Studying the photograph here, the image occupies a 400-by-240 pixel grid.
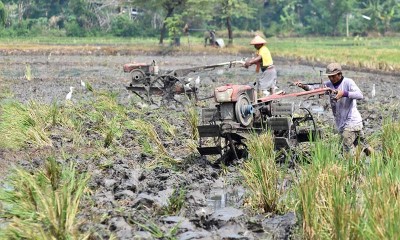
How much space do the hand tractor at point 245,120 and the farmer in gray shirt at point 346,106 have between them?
0.17m

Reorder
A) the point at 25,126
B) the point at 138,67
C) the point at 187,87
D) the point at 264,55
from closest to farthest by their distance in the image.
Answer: the point at 25,126 → the point at 264,55 → the point at 187,87 → the point at 138,67

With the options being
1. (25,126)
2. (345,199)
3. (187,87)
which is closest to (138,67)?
(187,87)

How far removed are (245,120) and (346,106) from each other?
1.18 metres

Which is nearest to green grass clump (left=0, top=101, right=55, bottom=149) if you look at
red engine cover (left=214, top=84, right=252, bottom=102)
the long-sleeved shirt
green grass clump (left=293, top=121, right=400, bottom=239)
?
red engine cover (left=214, top=84, right=252, bottom=102)

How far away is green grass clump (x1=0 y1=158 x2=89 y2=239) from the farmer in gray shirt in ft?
11.6

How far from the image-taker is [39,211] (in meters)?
5.71

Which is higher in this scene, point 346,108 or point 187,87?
point 346,108

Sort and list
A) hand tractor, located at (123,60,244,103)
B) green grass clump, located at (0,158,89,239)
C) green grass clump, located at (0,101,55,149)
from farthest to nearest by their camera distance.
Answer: hand tractor, located at (123,60,244,103), green grass clump, located at (0,101,55,149), green grass clump, located at (0,158,89,239)

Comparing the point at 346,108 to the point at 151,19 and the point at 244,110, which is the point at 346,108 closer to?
the point at 244,110

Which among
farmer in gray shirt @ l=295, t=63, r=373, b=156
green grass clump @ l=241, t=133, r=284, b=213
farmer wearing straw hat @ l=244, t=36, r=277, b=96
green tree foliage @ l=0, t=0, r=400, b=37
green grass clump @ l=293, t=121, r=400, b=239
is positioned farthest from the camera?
green tree foliage @ l=0, t=0, r=400, b=37

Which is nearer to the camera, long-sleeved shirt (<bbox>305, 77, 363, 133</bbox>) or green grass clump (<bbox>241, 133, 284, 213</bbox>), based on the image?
green grass clump (<bbox>241, 133, 284, 213</bbox>)

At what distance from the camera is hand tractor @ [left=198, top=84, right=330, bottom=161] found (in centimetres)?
860

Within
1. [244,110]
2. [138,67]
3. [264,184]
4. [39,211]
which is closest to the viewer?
[39,211]

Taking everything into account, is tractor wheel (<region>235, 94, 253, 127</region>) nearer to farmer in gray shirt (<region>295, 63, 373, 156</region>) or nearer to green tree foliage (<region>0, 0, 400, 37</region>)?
farmer in gray shirt (<region>295, 63, 373, 156</region>)
